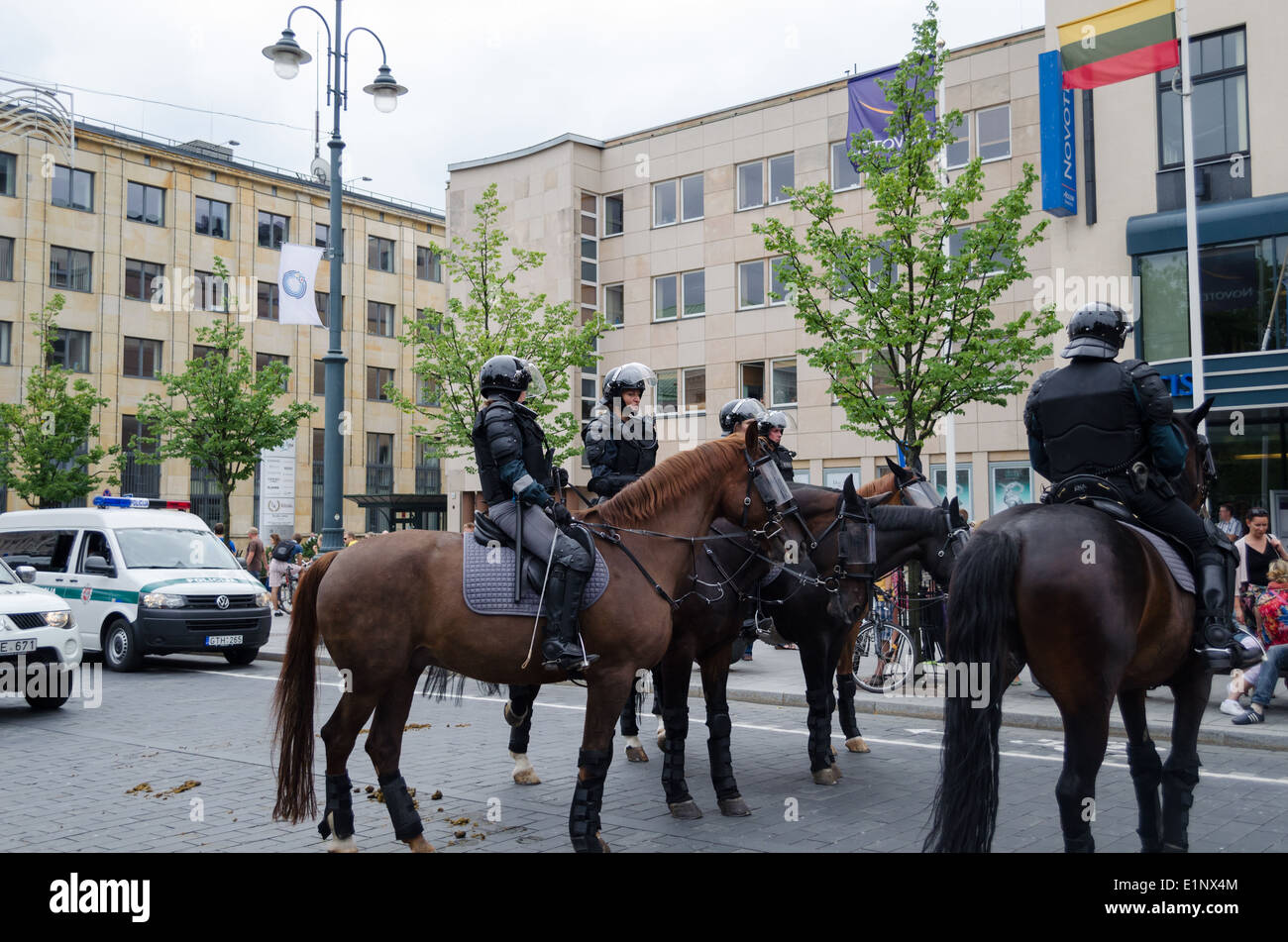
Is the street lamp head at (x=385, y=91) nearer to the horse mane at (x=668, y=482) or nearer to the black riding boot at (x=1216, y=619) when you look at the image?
the horse mane at (x=668, y=482)

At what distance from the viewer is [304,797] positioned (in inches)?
240

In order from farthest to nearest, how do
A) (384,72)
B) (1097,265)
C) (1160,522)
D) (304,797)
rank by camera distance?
(1097,265) < (384,72) < (304,797) < (1160,522)

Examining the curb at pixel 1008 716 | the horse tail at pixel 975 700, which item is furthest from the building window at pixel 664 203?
the horse tail at pixel 975 700

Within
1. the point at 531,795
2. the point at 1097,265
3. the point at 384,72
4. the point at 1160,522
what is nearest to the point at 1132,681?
the point at 1160,522

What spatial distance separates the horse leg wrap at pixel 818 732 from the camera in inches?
310

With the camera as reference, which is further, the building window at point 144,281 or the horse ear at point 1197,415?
the building window at point 144,281

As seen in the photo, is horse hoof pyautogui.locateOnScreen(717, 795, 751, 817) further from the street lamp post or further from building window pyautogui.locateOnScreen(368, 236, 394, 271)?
building window pyautogui.locateOnScreen(368, 236, 394, 271)

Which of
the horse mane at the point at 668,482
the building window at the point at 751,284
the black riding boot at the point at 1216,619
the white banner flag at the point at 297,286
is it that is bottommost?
the black riding boot at the point at 1216,619

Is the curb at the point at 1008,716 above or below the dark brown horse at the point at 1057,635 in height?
below

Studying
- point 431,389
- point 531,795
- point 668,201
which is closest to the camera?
point 531,795

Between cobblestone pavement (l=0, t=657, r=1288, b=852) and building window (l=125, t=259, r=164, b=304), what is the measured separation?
1725 inches

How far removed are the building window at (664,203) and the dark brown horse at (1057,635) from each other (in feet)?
117
